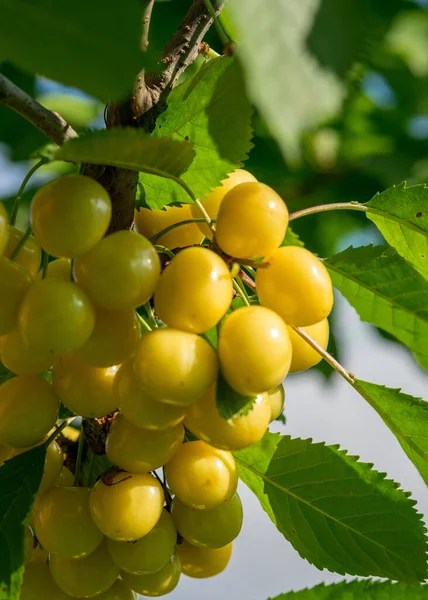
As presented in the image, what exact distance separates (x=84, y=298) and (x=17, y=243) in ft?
0.59

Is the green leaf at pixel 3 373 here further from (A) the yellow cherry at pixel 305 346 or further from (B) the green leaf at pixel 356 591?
(B) the green leaf at pixel 356 591

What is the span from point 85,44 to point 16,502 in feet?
2.40

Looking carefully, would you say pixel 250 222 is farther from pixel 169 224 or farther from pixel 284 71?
pixel 284 71

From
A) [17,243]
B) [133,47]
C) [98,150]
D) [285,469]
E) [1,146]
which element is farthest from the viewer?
[1,146]

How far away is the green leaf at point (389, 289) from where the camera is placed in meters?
1.15

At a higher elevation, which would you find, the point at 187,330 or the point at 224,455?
the point at 187,330

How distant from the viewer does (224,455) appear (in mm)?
1003

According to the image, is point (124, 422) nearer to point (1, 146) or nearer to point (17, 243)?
point (17, 243)

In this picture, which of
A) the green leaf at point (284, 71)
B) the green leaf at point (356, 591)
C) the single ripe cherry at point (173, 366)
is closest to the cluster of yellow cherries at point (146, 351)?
the single ripe cherry at point (173, 366)

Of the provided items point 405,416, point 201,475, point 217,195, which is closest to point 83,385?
point 201,475

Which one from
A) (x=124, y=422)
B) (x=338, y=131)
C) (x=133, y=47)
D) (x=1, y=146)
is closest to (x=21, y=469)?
(x=124, y=422)

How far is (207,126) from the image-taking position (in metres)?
1.00

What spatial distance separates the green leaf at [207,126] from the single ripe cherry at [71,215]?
0.18m

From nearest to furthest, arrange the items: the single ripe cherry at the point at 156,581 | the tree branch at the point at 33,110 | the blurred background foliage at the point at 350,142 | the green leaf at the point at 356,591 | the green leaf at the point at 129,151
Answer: the green leaf at the point at 129,151 → the tree branch at the point at 33,110 → the single ripe cherry at the point at 156,581 → the green leaf at the point at 356,591 → the blurred background foliage at the point at 350,142
